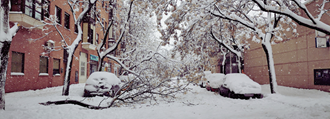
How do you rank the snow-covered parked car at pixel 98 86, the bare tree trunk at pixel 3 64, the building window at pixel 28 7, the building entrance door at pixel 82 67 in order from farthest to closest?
the building entrance door at pixel 82 67, the building window at pixel 28 7, the snow-covered parked car at pixel 98 86, the bare tree trunk at pixel 3 64

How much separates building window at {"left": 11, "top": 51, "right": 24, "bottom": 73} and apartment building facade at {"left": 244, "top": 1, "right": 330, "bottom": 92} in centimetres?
1791

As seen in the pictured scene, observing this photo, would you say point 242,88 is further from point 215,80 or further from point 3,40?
point 3,40

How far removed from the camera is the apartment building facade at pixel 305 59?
14320 millimetres

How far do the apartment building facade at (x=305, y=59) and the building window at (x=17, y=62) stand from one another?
17.9 meters

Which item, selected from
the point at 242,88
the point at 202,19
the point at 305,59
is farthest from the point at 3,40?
the point at 305,59

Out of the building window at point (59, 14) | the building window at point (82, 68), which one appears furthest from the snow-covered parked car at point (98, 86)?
the building window at point (82, 68)

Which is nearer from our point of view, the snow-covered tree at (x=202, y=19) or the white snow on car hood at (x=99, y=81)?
the snow-covered tree at (x=202, y=19)

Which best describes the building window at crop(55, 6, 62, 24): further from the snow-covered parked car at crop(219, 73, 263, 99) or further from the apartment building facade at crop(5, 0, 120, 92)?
the snow-covered parked car at crop(219, 73, 263, 99)

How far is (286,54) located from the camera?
60.4 ft

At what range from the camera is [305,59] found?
52.9 ft

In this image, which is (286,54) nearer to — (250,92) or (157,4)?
(250,92)

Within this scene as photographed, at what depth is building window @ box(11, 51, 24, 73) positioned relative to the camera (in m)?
13.4

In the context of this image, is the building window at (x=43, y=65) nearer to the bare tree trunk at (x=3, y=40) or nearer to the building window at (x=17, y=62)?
the building window at (x=17, y=62)

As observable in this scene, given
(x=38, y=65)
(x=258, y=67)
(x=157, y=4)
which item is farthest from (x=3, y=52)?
(x=258, y=67)
